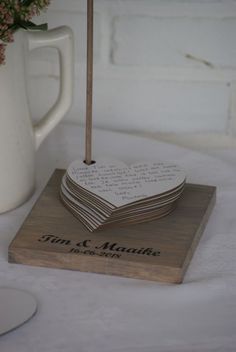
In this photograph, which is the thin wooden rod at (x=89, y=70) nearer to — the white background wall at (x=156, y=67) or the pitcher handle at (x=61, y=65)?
Answer: the pitcher handle at (x=61, y=65)

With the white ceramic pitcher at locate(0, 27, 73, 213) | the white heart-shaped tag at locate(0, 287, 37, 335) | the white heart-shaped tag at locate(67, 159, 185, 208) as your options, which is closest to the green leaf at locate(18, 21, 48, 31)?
the white ceramic pitcher at locate(0, 27, 73, 213)

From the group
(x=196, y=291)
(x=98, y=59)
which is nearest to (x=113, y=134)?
(x=98, y=59)

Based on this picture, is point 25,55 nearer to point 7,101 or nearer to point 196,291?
point 7,101

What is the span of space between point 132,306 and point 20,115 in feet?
0.74

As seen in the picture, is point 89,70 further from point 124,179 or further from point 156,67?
point 156,67

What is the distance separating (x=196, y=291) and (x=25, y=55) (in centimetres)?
27

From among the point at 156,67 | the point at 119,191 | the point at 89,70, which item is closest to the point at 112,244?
the point at 119,191

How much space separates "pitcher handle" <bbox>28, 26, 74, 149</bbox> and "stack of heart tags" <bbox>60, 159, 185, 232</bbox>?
67 millimetres

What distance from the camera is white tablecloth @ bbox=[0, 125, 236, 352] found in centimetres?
65

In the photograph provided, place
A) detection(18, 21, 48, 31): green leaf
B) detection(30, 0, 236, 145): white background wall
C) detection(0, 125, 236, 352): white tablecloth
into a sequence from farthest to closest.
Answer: detection(30, 0, 236, 145): white background wall < detection(18, 21, 48, 31): green leaf < detection(0, 125, 236, 352): white tablecloth

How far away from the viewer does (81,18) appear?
40.6 inches

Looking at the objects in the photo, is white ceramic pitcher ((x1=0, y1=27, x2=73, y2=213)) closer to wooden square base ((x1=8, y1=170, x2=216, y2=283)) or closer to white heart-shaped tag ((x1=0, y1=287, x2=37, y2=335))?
wooden square base ((x1=8, y1=170, x2=216, y2=283))

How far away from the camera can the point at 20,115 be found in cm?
81

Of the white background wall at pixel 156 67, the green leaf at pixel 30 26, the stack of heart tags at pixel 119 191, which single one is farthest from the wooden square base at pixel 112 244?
the white background wall at pixel 156 67
